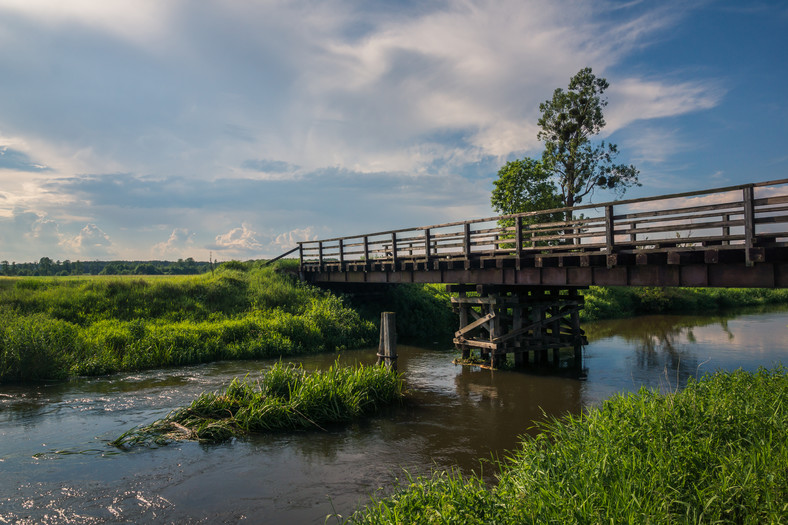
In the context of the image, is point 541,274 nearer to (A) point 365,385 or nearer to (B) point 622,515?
(A) point 365,385

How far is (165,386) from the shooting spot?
14555 millimetres

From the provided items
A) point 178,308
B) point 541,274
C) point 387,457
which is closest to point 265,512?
point 387,457

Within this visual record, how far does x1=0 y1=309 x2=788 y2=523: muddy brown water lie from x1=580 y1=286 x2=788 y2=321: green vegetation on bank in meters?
15.8

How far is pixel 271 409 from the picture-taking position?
33.3 feet

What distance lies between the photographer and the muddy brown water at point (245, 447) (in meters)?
7.10

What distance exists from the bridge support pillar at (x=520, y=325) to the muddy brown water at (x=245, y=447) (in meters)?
0.95

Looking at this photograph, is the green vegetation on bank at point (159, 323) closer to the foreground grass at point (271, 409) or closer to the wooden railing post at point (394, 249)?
the wooden railing post at point (394, 249)

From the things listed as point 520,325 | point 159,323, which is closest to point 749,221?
point 520,325

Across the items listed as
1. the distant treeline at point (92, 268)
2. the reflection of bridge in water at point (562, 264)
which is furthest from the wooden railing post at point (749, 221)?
the distant treeline at point (92, 268)

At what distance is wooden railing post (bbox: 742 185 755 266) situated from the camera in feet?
32.8

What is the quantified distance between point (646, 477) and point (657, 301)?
115 ft

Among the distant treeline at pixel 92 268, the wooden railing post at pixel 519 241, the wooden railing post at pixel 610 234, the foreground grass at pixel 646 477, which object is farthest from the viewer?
the distant treeline at pixel 92 268

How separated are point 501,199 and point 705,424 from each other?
2943 cm

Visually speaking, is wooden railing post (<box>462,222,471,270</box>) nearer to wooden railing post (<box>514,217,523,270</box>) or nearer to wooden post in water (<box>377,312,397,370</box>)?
wooden railing post (<box>514,217,523,270</box>)
